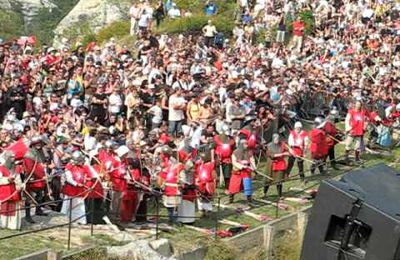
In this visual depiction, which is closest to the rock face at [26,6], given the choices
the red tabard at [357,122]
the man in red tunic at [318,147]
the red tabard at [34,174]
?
the red tabard at [357,122]

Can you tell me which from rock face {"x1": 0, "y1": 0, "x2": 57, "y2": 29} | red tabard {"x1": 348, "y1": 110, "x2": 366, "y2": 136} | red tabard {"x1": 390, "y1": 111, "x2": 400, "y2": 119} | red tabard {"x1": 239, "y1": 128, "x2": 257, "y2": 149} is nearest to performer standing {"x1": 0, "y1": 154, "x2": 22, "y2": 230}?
red tabard {"x1": 239, "y1": 128, "x2": 257, "y2": 149}

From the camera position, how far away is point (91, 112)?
66.8 ft

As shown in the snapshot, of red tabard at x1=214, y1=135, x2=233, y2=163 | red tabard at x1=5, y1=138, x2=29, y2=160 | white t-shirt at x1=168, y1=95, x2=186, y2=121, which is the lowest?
red tabard at x1=214, y1=135, x2=233, y2=163

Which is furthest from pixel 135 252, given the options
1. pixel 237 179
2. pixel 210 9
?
pixel 210 9

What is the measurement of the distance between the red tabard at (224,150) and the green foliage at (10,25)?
109ft

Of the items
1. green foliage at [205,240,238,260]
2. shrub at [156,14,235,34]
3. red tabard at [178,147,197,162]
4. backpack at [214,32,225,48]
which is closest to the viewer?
green foliage at [205,240,238,260]

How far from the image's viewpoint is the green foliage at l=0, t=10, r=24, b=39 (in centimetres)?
5188

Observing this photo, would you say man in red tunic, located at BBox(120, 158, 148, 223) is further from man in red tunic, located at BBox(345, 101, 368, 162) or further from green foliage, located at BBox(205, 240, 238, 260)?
man in red tunic, located at BBox(345, 101, 368, 162)

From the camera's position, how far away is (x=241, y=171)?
18562 mm

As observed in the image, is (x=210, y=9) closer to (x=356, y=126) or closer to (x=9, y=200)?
(x=356, y=126)

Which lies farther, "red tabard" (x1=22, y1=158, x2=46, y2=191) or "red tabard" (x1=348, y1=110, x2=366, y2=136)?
"red tabard" (x1=348, y1=110, x2=366, y2=136)

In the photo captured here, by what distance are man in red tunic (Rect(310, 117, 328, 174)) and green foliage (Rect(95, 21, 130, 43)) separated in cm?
1562

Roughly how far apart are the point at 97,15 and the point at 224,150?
93.2 feet

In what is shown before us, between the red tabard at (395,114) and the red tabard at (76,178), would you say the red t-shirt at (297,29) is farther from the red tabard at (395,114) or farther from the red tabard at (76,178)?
the red tabard at (76,178)
